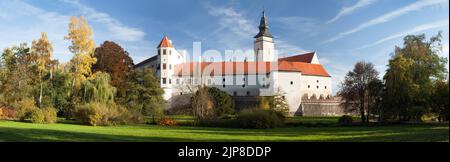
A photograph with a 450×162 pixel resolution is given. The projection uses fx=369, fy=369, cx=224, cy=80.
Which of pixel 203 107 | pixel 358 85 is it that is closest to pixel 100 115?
pixel 203 107

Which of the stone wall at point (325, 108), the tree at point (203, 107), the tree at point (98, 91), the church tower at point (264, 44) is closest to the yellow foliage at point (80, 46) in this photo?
the tree at point (98, 91)

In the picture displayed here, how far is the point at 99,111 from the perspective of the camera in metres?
28.3

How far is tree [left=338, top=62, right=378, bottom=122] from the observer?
34.8 m

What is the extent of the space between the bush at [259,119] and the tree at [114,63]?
19.1 m

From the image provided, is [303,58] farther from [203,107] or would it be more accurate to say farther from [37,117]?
[37,117]

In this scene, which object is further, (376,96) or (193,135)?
(376,96)

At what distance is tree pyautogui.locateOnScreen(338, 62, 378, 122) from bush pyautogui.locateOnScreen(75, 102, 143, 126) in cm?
2077

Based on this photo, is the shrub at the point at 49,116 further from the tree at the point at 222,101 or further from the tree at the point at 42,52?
the tree at the point at 222,101

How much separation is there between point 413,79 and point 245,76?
42.0 m

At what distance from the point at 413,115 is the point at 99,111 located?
77.1 ft

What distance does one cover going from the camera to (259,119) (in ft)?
88.1
